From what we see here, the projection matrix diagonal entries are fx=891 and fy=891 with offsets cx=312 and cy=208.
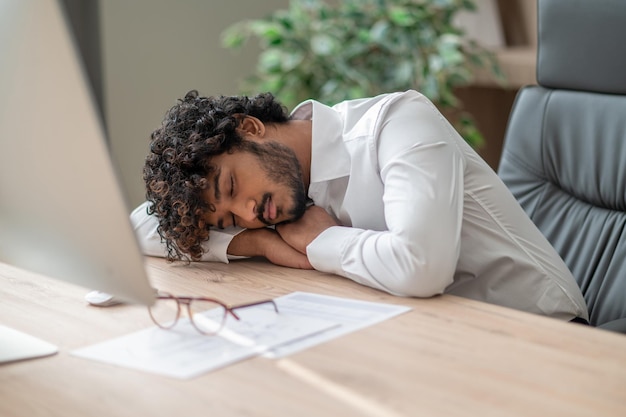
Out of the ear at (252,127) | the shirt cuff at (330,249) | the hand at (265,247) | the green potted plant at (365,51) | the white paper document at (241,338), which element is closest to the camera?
the white paper document at (241,338)

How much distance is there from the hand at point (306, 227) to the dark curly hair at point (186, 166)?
0.14 meters

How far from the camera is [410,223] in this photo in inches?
53.7

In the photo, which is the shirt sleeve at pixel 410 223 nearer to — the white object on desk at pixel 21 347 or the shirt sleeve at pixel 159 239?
the shirt sleeve at pixel 159 239

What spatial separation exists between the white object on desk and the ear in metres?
0.62

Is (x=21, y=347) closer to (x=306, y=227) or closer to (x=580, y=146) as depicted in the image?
(x=306, y=227)

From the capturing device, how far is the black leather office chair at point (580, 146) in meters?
1.74

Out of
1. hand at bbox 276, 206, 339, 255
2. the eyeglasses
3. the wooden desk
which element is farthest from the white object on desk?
hand at bbox 276, 206, 339, 255

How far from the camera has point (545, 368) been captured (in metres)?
1.01

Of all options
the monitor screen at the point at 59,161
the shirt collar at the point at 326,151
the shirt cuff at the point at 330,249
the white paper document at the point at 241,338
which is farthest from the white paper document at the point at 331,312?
the shirt collar at the point at 326,151

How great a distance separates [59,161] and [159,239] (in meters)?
0.72

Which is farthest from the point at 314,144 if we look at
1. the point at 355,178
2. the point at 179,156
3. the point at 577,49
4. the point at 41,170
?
the point at 41,170

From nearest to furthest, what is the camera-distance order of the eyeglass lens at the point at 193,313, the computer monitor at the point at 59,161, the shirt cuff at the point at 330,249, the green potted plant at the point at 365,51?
1. the computer monitor at the point at 59,161
2. the eyeglass lens at the point at 193,313
3. the shirt cuff at the point at 330,249
4. the green potted plant at the point at 365,51

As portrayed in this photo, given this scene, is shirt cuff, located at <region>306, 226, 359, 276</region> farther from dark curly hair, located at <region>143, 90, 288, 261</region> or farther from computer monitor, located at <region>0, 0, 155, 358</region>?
computer monitor, located at <region>0, 0, 155, 358</region>

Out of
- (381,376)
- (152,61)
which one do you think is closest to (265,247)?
(381,376)
